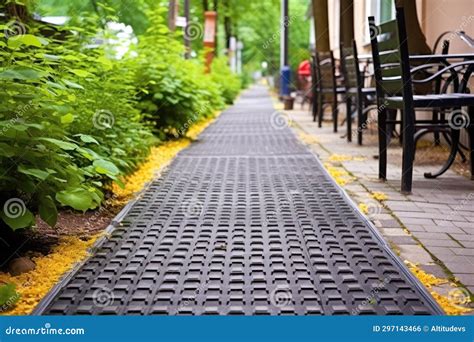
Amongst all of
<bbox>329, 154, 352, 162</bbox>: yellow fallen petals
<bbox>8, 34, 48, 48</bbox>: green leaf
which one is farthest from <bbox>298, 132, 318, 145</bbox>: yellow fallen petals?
<bbox>8, 34, 48, 48</bbox>: green leaf

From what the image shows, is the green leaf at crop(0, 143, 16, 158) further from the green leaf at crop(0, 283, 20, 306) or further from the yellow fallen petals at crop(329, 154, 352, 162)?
the yellow fallen petals at crop(329, 154, 352, 162)

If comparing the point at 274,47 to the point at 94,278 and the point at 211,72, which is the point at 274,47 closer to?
the point at 211,72

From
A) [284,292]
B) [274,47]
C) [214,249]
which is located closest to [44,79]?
[214,249]

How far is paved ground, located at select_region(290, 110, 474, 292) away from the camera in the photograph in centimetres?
336

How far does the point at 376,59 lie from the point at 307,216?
6.12 feet

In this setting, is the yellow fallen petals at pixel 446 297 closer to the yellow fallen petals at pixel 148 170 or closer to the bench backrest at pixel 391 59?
the bench backrest at pixel 391 59

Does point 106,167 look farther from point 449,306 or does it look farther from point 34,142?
point 449,306

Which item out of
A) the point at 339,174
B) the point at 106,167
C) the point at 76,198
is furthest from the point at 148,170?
the point at 76,198

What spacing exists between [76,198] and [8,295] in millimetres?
787

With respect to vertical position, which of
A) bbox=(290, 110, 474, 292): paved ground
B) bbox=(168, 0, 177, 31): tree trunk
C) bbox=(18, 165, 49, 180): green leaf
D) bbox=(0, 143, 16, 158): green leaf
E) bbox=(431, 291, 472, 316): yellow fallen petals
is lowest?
bbox=(431, 291, 472, 316): yellow fallen petals

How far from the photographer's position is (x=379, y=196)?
4922mm

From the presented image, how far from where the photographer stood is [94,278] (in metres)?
3.09

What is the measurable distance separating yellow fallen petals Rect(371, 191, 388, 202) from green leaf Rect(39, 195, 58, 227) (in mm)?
2374

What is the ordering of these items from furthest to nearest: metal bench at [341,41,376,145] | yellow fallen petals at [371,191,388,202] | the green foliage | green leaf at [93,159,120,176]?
the green foliage → metal bench at [341,41,376,145] → yellow fallen petals at [371,191,388,202] → green leaf at [93,159,120,176]
